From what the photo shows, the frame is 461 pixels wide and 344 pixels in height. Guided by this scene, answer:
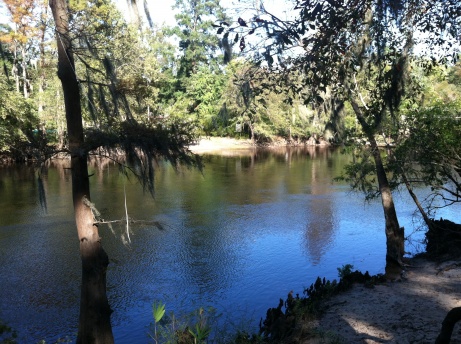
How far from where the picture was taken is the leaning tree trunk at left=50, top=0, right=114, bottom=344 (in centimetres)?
544

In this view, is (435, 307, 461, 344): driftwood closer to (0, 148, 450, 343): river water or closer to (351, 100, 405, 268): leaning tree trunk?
(0, 148, 450, 343): river water

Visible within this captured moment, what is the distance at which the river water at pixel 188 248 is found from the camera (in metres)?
8.53

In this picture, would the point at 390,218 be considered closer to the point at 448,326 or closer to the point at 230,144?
the point at 448,326

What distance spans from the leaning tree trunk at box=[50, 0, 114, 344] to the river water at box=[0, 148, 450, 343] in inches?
16.0

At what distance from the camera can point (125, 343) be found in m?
7.26

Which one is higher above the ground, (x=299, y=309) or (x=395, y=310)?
(x=299, y=309)

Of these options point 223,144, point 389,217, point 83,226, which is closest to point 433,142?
point 389,217

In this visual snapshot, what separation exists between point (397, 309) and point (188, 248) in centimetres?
681

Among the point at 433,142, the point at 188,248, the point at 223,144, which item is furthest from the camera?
the point at 223,144

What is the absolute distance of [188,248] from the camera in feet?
41.2

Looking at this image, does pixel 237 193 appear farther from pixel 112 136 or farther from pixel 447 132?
pixel 112 136

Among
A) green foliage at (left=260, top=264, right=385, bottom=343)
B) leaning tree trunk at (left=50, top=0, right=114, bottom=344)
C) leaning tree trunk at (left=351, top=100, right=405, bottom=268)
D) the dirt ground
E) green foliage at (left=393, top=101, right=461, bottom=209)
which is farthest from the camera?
leaning tree trunk at (left=351, top=100, right=405, bottom=268)

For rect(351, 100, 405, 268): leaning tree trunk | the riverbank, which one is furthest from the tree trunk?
the riverbank

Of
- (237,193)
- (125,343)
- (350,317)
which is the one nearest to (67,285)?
(125,343)
